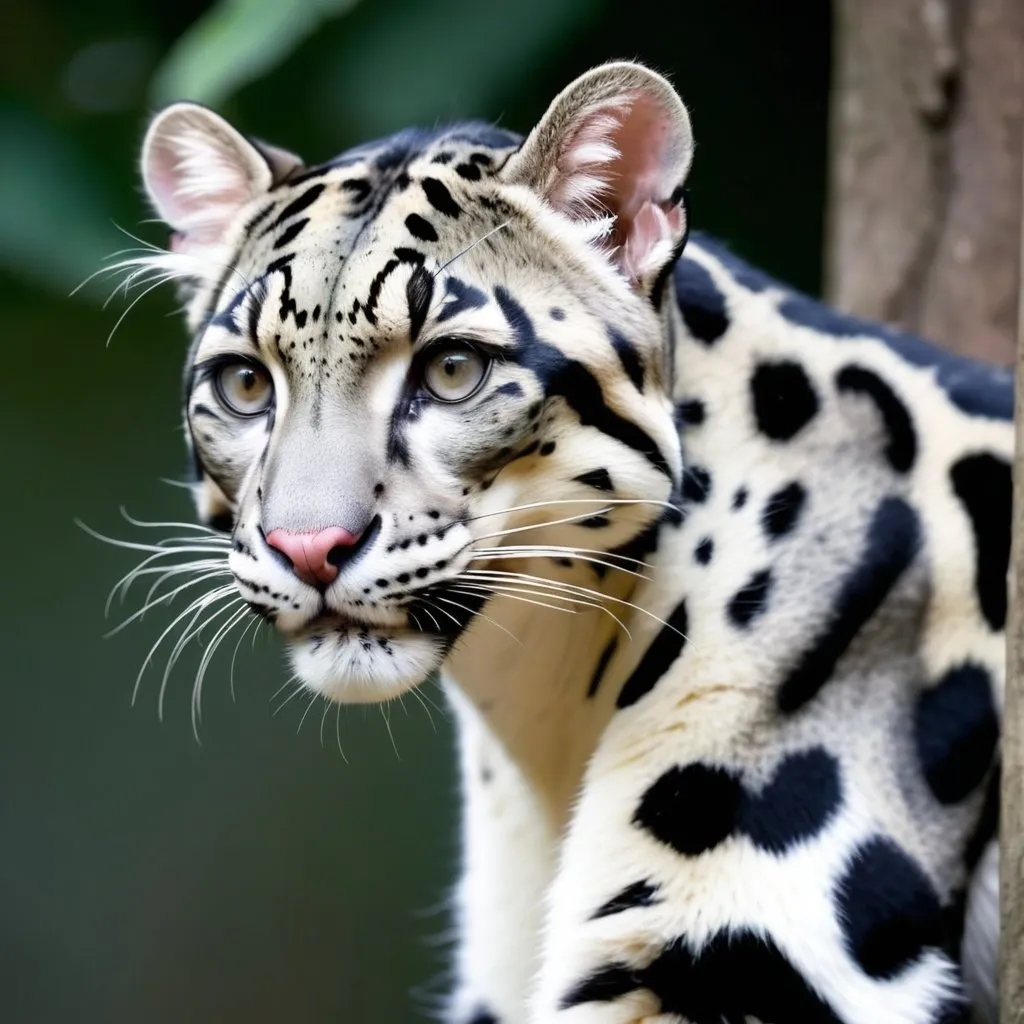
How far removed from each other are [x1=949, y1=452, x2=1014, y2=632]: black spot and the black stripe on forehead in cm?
51

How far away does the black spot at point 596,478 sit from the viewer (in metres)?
2.02

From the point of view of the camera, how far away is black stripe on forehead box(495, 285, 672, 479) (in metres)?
1.98

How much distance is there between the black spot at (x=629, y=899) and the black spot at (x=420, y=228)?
2.97 feet

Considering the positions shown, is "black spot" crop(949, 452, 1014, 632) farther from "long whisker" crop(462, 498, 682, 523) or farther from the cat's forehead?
the cat's forehead

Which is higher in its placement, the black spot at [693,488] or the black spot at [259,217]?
the black spot at [259,217]

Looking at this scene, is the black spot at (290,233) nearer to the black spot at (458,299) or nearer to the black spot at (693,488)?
the black spot at (458,299)

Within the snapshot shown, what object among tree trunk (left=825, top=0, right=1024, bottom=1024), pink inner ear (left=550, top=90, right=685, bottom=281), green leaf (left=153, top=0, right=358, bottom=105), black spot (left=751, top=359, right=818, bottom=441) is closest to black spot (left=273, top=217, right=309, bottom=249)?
pink inner ear (left=550, top=90, right=685, bottom=281)

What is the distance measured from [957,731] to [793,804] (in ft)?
0.94

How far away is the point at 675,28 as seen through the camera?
454 cm

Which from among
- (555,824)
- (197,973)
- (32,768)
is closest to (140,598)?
(32,768)

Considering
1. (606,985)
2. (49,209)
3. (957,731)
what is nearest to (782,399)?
(957,731)

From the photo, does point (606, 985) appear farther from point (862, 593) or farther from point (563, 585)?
point (862, 593)

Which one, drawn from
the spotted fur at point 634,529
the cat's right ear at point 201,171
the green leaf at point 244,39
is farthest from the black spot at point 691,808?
the green leaf at point 244,39

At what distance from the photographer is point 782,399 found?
89.7 inches
